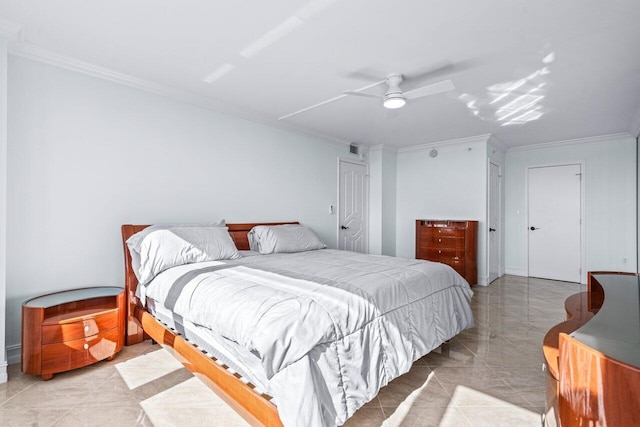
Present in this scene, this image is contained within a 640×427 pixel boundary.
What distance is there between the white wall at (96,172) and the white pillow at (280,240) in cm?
36

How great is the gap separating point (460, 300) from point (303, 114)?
9.23ft

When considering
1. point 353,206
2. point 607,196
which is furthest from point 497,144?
point 353,206

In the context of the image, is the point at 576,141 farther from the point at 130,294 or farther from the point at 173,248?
the point at 130,294

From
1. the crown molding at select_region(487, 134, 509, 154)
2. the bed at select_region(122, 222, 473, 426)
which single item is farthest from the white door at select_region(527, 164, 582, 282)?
the bed at select_region(122, 222, 473, 426)

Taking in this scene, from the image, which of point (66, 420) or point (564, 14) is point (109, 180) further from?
point (564, 14)

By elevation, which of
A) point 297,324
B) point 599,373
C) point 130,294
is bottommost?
point 130,294

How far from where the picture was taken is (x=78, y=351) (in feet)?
7.32

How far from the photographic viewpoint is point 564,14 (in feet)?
6.50

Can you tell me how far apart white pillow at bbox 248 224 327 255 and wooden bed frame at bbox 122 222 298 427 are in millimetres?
1187

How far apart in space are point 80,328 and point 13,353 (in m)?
0.66

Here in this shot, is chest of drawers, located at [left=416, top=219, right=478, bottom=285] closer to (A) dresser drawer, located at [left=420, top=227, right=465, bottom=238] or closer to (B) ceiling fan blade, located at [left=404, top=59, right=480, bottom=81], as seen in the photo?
(A) dresser drawer, located at [left=420, top=227, right=465, bottom=238]

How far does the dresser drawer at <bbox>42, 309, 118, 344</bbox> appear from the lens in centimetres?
214

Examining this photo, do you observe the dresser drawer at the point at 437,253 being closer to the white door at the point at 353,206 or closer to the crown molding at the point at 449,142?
the white door at the point at 353,206

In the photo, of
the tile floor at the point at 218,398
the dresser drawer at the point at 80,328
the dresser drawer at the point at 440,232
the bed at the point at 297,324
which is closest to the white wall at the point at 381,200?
the dresser drawer at the point at 440,232
